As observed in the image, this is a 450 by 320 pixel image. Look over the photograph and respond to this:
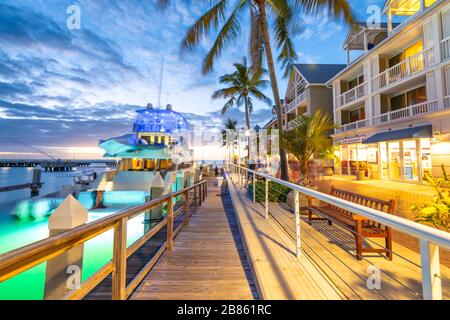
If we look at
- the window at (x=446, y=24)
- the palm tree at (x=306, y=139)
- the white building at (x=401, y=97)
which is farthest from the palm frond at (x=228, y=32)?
the window at (x=446, y=24)

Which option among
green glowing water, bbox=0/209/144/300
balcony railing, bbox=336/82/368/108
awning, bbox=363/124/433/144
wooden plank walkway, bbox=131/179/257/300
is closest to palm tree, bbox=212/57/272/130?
balcony railing, bbox=336/82/368/108

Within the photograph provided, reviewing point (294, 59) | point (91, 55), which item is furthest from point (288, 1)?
point (91, 55)

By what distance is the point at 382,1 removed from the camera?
12953 mm

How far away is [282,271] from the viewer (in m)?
2.43

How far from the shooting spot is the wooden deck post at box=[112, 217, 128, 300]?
1.95 metres

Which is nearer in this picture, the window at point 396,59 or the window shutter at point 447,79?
the window shutter at point 447,79

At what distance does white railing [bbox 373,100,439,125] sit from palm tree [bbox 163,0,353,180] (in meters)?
6.87

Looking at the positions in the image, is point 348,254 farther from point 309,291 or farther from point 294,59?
point 294,59

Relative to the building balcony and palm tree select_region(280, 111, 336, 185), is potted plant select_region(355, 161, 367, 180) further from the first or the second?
palm tree select_region(280, 111, 336, 185)

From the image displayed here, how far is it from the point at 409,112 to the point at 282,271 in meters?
14.1

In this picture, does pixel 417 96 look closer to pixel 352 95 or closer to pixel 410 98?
pixel 410 98

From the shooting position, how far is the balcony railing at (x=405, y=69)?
393 inches

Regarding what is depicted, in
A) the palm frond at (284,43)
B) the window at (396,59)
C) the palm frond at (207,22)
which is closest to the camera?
the palm frond at (207,22)

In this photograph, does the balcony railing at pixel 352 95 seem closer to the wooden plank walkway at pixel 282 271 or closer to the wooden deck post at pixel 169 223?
the wooden plank walkway at pixel 282 271
